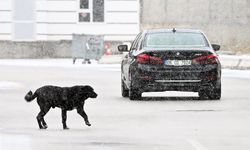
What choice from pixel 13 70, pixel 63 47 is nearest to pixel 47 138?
pixel 13 70

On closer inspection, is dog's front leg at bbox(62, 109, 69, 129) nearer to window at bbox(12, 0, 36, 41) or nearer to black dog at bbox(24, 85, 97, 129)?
black dog at bbox(24, 85, 97, 129)

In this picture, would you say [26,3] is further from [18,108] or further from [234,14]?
[18,108]

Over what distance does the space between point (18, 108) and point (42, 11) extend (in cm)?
2635

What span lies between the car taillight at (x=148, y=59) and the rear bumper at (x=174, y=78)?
0.32 ft

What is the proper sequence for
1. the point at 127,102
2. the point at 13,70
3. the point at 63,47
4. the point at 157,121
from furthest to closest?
the point at 63,47, the point at 13,70, the point at 127,102, the point at 157,121

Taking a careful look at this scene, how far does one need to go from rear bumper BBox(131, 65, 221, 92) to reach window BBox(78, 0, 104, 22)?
2530 cm

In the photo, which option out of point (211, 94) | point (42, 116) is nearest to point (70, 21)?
point (211, 94)

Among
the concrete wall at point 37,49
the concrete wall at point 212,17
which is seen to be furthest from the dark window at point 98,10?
the concrete wall at point 212,17

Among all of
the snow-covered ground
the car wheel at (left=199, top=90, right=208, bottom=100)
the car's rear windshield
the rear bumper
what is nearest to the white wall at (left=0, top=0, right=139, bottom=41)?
the snow-covered ground

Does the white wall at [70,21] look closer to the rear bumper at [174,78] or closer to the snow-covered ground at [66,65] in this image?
the snow-covered ground at [66,65]

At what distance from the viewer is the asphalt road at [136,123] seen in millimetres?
12859

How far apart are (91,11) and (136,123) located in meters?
30.8

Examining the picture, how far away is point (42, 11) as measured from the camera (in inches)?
1784

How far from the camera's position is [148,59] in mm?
20891
